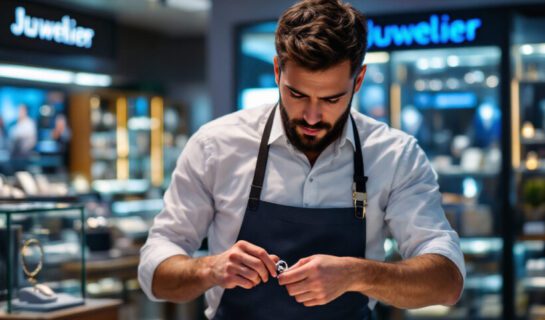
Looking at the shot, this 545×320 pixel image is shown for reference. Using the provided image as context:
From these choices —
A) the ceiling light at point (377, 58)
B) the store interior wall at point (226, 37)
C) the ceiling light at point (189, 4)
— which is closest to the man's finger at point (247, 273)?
the store interior wall at point (226, 37)

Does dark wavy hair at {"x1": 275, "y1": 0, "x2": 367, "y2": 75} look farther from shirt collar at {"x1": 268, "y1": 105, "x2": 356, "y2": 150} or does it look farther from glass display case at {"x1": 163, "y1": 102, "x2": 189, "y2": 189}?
glass display case at {"x1": 163, "y1": 102, "x2": 189, "y2": 189}

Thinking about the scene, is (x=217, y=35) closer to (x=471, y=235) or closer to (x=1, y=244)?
(x=471, y=235)

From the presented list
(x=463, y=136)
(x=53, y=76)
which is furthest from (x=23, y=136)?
(x=463, y=136)

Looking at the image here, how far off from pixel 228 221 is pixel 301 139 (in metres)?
0.28

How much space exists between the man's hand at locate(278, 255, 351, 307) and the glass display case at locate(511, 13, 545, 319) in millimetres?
4669

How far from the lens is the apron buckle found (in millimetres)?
1998

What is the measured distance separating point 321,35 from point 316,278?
52 cm

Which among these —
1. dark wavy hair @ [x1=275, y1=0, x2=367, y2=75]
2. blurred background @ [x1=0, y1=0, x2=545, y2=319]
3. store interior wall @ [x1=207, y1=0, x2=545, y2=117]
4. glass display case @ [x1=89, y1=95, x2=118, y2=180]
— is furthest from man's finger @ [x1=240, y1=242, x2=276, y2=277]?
glass display case @ [x1=89, y1=95, x2=118, y2=180]

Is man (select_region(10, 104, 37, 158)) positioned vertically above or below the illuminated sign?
below

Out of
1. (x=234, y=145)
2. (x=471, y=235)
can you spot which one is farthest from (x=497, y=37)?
(x=234, y=145)

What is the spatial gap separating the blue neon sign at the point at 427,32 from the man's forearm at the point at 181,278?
4.58 m

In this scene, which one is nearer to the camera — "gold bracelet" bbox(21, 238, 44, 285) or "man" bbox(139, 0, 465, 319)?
"man" bbox(139, 0, 465, 319)

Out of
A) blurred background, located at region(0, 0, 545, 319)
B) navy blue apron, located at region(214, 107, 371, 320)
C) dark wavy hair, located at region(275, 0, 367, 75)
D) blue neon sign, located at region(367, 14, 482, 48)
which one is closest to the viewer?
dark wavy hair, located at region(275, 0, 367, 75)

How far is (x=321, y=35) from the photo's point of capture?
177 cm
